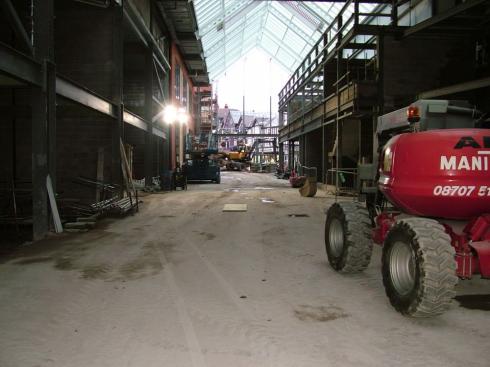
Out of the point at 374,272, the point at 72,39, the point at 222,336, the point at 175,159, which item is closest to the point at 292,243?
the point at 374,272

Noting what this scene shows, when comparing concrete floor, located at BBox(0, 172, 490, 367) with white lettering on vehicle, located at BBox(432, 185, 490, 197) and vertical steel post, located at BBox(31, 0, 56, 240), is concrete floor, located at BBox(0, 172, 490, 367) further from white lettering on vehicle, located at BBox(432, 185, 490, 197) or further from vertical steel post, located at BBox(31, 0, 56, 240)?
white lettering on vehicle, located at BBox(432, 185, 490, 197)

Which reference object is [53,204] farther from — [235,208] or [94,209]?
[235,208]

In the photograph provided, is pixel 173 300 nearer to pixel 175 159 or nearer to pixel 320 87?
pixel 320 87

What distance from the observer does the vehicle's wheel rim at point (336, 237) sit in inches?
238

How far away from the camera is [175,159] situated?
1055 inches

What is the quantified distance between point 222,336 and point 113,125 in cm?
1171

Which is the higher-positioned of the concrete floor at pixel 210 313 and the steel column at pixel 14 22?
the steel column at pixel 14 22

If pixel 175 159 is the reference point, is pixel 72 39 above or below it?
above

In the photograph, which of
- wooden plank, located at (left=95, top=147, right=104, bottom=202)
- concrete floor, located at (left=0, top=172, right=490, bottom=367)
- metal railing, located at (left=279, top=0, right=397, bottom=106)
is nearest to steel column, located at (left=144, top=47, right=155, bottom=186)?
wooden plank, located at (left=95, top=147, right=104, bottom=202)

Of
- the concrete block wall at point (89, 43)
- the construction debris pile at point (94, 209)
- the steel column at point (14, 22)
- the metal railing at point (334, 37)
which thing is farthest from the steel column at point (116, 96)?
the metal railing at point (334, 37)

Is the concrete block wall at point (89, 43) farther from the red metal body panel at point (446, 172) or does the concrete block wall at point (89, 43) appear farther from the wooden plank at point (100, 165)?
the red metal body panel at point (446, 172)

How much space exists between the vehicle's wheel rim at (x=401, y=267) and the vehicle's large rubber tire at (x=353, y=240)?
3.38 ft

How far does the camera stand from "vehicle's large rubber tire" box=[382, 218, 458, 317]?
382 centimetres

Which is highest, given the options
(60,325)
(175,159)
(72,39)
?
(72,39)
